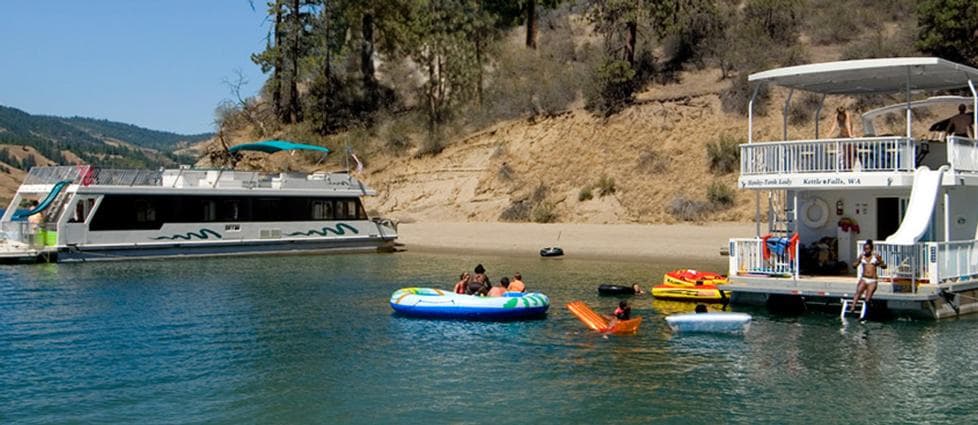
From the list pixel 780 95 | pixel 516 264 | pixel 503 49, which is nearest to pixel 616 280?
pixel 516 264

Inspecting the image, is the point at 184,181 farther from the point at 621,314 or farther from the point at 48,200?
the point at 621,314

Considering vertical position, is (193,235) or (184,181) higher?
(184,181)

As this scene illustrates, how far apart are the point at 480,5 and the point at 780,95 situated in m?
22.7

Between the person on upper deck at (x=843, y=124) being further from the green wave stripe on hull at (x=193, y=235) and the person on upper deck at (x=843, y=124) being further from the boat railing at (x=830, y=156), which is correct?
the green wave stripe on hull at (x=193, y=235)

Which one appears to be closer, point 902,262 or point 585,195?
point 902,262

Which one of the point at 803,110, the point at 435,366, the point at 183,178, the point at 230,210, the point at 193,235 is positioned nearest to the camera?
the point at 435,366

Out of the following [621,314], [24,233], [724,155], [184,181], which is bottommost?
[621,314]

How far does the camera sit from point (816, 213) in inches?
1021

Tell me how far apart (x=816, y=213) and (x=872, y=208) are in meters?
1.39

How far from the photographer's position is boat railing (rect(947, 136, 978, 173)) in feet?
77.4

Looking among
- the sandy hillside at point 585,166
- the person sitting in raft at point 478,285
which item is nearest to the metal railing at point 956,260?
the person sitting in raft at point 478,285

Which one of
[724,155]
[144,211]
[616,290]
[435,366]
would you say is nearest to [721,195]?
[724,155]

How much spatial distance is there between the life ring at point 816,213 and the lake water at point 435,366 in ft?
8.54

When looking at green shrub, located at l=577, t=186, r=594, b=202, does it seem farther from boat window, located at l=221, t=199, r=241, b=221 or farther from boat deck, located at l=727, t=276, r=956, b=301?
boat deck, located at l=727, t=276, r=956, b=301
